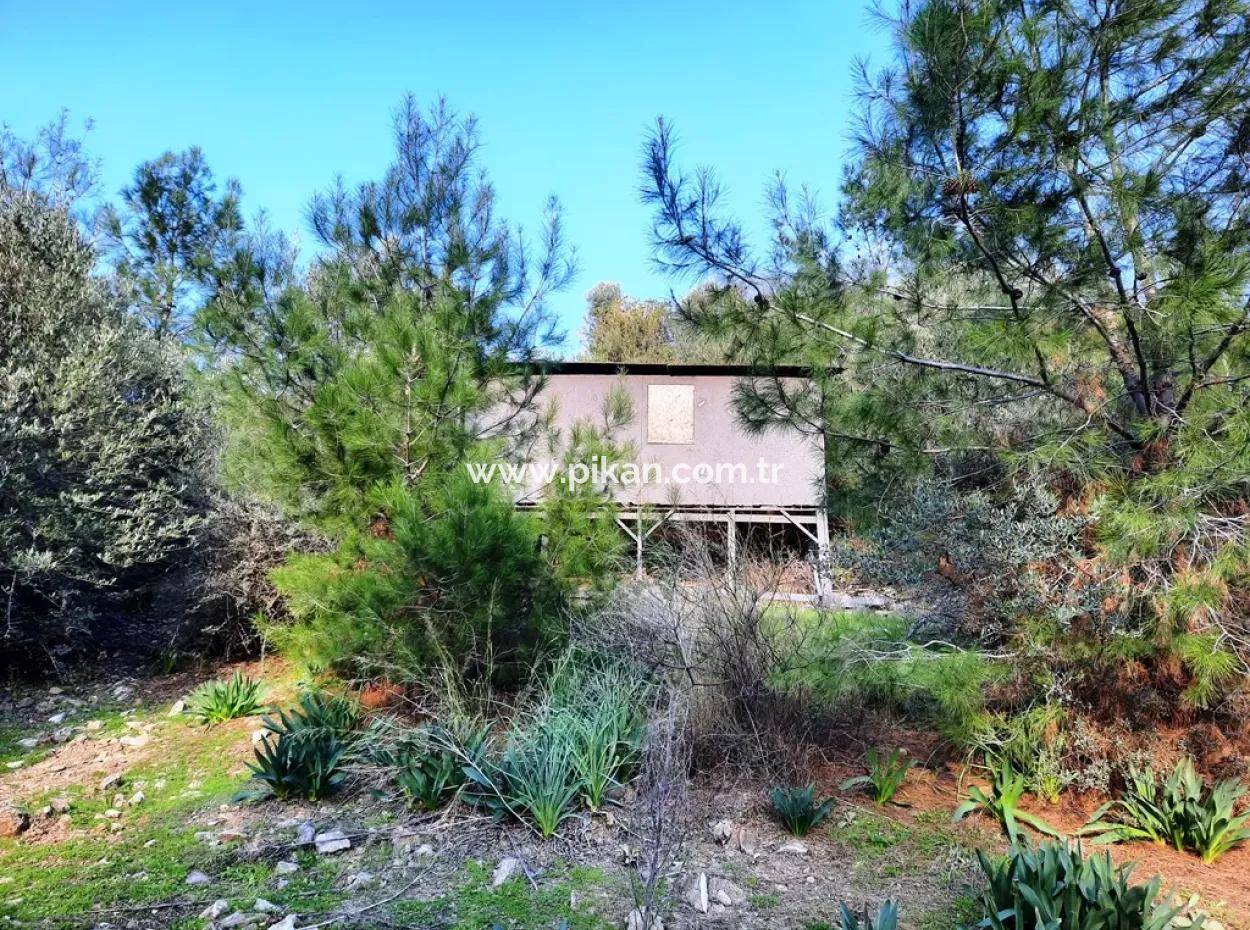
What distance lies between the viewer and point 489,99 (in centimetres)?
686

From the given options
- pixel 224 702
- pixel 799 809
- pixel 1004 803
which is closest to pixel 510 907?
pixel 799 809

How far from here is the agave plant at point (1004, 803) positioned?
354 centimetres

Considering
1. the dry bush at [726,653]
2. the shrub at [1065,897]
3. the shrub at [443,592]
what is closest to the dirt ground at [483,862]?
the dry bush at [726,653]

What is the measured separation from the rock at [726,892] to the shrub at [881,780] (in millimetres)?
1154

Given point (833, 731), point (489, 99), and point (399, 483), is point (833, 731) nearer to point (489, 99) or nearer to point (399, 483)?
point (399, 483)

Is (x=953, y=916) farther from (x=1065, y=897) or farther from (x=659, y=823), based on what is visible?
(x=659, y=823)

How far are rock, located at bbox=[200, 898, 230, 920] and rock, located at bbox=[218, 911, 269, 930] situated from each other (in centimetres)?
5

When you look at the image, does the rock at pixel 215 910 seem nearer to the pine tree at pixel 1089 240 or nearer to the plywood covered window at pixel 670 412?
the pine tree at pixel 1089 240

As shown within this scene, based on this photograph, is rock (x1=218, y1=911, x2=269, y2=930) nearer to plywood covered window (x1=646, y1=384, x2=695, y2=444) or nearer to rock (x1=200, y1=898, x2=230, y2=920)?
rock (x1=200, y1=898, x2=230, y2=920)

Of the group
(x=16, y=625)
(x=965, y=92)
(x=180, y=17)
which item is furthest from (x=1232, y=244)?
(x=16, y=625)

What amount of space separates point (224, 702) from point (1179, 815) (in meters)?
5.86

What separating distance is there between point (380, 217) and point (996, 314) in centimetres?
484

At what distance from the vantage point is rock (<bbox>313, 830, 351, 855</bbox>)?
333 cm

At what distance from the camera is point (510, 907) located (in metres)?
2.81
